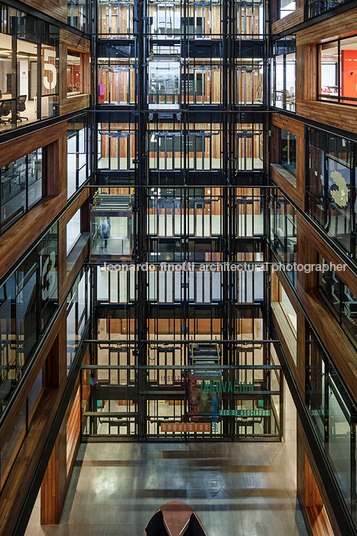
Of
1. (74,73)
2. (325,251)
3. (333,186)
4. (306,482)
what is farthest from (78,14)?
(306,482)

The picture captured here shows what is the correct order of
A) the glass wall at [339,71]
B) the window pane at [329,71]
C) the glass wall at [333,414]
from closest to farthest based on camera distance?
the glass wall at [333,414] < the glass wall at [339,71] < the window pane at [329,71]

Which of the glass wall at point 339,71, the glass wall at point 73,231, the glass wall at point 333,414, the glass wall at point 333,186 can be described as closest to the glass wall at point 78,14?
the glass wall at point 73,231

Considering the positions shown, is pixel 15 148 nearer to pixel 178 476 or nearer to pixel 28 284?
pixel 28 284

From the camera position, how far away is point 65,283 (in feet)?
28.3

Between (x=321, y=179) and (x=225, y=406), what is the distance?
4.95 metres

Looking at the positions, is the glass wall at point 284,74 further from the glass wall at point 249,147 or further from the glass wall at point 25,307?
the glass wall at point 25,307

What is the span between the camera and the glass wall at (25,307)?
5.51 meters

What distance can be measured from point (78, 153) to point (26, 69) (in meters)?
3.57

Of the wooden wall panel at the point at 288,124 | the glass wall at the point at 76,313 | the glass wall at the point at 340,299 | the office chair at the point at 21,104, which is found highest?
the wooden wall panel at the point at 288,124

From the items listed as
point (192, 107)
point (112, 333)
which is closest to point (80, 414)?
point (112, 333)

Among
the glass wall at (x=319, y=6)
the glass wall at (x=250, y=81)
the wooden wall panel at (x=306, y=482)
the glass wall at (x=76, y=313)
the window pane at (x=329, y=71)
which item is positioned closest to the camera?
the glass wall at (x=319, y=6)

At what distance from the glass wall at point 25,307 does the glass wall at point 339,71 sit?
3736 millimetres

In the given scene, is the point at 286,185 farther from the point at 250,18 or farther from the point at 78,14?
the point at 78,14

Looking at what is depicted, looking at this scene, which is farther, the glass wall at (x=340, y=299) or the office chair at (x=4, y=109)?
the glass wall at (x=340, y=299)
